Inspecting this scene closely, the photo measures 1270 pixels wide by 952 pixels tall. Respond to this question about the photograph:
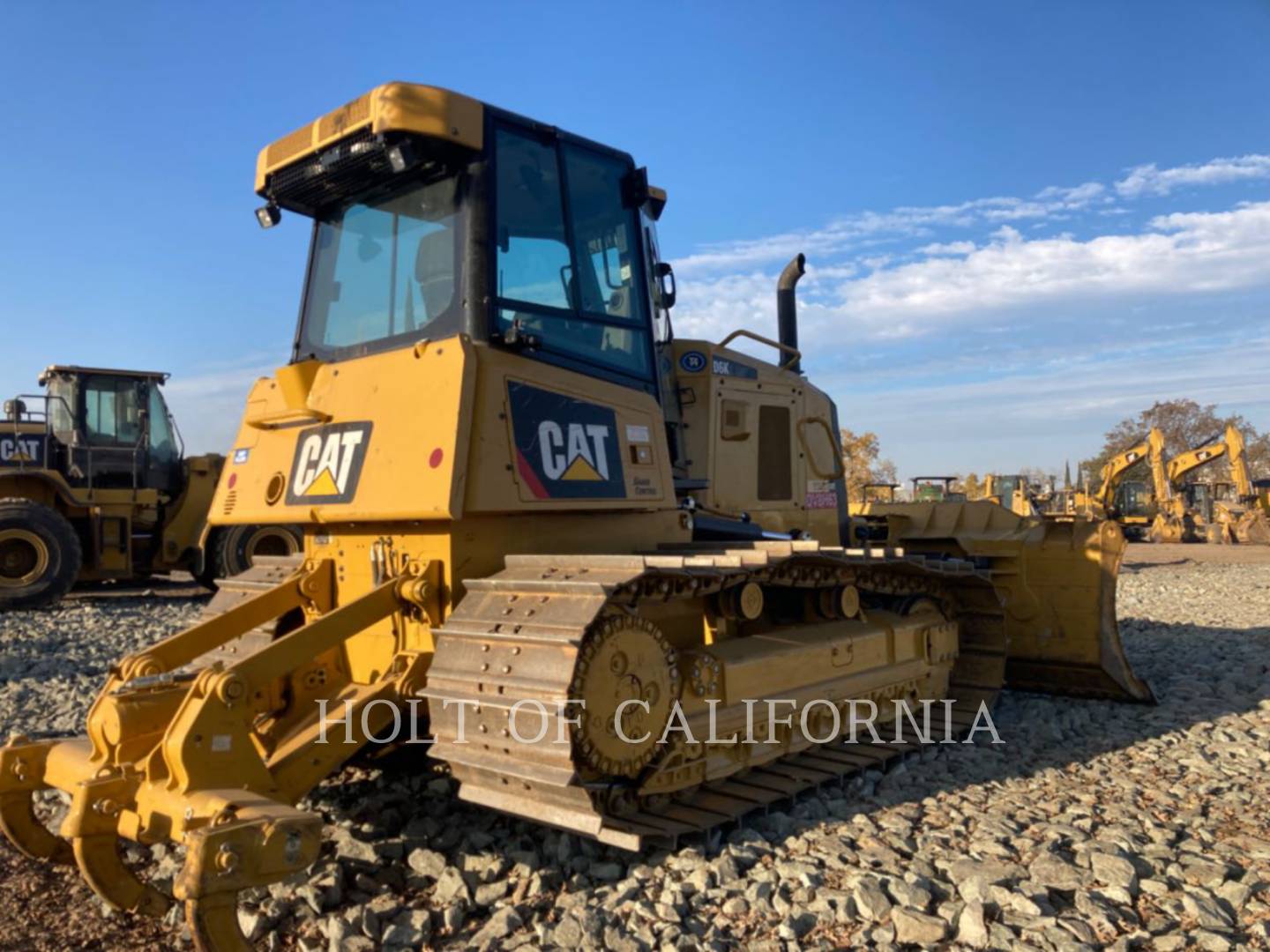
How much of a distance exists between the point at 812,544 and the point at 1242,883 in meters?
2.11

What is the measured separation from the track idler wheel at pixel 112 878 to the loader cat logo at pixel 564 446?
6.81ft

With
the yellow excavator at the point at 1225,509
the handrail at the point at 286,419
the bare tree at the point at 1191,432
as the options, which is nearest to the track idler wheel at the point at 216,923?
the handrail at the point at 286,419

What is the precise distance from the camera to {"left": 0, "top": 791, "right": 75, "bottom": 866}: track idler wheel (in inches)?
163

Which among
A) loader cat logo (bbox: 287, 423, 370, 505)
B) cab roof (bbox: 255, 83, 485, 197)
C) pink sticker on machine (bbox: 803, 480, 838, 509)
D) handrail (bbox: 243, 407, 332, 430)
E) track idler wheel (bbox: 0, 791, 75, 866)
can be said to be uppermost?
cab roof (bbox: 255, 83, 485, 197)

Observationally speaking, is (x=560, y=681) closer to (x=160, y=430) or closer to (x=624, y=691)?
(x=624, y=691)

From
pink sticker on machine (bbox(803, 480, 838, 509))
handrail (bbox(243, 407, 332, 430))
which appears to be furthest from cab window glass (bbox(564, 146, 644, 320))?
pink sticker on machine (bbox(803, 480, 838, 509))

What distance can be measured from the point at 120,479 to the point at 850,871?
516 inches

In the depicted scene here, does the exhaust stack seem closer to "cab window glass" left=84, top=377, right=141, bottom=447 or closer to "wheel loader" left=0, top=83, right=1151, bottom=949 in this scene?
A: "wheel loader" left=0, top=83, right=1151, bottom=949

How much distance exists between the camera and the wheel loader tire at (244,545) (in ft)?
46.0

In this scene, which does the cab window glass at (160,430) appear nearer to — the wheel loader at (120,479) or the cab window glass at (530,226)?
the wheel loader at (120,479)

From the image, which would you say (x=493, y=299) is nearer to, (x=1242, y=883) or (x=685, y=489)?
(x=685, y=489)

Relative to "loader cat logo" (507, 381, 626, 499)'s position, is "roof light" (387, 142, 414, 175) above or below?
above

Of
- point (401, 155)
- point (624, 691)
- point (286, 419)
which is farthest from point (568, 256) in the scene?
point (624, 691)

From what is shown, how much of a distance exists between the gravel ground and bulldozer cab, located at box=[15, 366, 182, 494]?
10.5 metres
